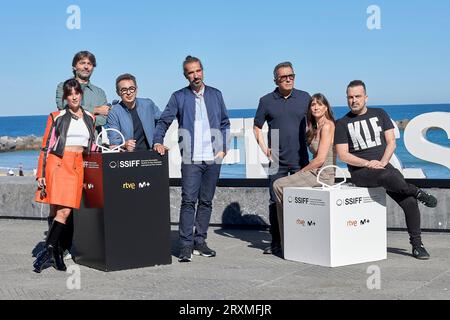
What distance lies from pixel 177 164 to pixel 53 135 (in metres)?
3.53

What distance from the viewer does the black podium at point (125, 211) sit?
6.68 meters

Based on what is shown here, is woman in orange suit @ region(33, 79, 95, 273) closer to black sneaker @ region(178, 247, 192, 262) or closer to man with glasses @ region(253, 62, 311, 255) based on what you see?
black sneaker @ region(178, 247, 192, 262)

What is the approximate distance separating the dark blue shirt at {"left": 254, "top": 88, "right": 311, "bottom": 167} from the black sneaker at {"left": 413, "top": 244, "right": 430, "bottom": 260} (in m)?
1.31

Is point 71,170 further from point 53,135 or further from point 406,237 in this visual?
point 406,237

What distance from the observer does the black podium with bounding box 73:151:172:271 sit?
668 cm

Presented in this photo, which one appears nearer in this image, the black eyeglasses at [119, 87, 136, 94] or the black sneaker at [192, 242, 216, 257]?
the black eyeglasses at [119, 87, 136, 94]

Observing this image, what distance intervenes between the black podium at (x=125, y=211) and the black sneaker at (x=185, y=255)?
18 cm

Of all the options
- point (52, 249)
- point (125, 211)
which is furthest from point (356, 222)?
point (52, 249)

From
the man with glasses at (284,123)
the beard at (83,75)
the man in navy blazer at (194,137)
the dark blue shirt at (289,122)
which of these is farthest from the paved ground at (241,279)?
the beard at (83,75)

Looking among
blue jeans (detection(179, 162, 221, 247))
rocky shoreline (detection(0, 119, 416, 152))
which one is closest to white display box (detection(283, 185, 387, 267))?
blue jeans (detection(179, 162, 221, 247))

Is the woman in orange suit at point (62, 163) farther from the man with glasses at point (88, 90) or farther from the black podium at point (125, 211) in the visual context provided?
the man with glasses at point (88, 90)

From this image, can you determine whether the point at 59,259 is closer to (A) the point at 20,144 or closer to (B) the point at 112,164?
(B) the point at 112,164

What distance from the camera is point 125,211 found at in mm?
6766

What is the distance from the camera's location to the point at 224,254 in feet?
25.0
